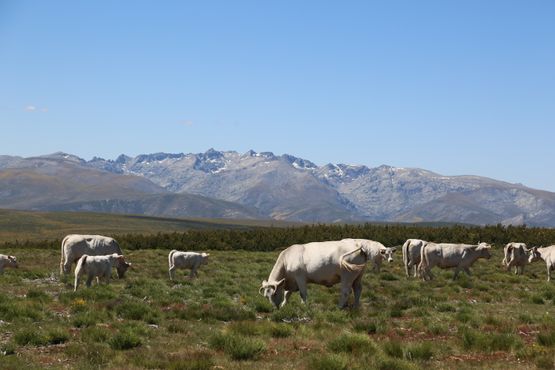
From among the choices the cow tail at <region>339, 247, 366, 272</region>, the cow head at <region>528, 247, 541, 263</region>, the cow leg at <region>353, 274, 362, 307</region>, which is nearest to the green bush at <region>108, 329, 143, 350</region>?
the cow tail at <region>339, 247, 366, 272</region>

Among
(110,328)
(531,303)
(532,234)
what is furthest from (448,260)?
(532,234)

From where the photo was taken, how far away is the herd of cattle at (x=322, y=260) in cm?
2033

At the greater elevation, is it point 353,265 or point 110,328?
point 353,265

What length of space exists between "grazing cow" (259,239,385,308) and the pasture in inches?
22.9

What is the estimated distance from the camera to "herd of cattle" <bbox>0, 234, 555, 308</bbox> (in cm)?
2033

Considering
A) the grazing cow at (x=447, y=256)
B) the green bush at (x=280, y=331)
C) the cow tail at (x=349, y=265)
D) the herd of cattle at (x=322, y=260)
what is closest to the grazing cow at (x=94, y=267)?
the herd of cattle at (x=322, y=260)

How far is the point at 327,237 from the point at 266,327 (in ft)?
169

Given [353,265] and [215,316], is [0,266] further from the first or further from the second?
[353,265]

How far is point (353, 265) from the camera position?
65.3 ft

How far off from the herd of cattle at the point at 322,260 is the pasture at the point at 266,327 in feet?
2.72

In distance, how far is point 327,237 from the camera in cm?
6731

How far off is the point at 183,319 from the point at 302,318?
3.62m

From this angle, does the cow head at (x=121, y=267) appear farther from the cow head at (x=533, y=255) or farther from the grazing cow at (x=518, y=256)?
the cow head at (x=533, y=255)

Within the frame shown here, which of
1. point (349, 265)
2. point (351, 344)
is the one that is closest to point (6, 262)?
point (349, 265)
